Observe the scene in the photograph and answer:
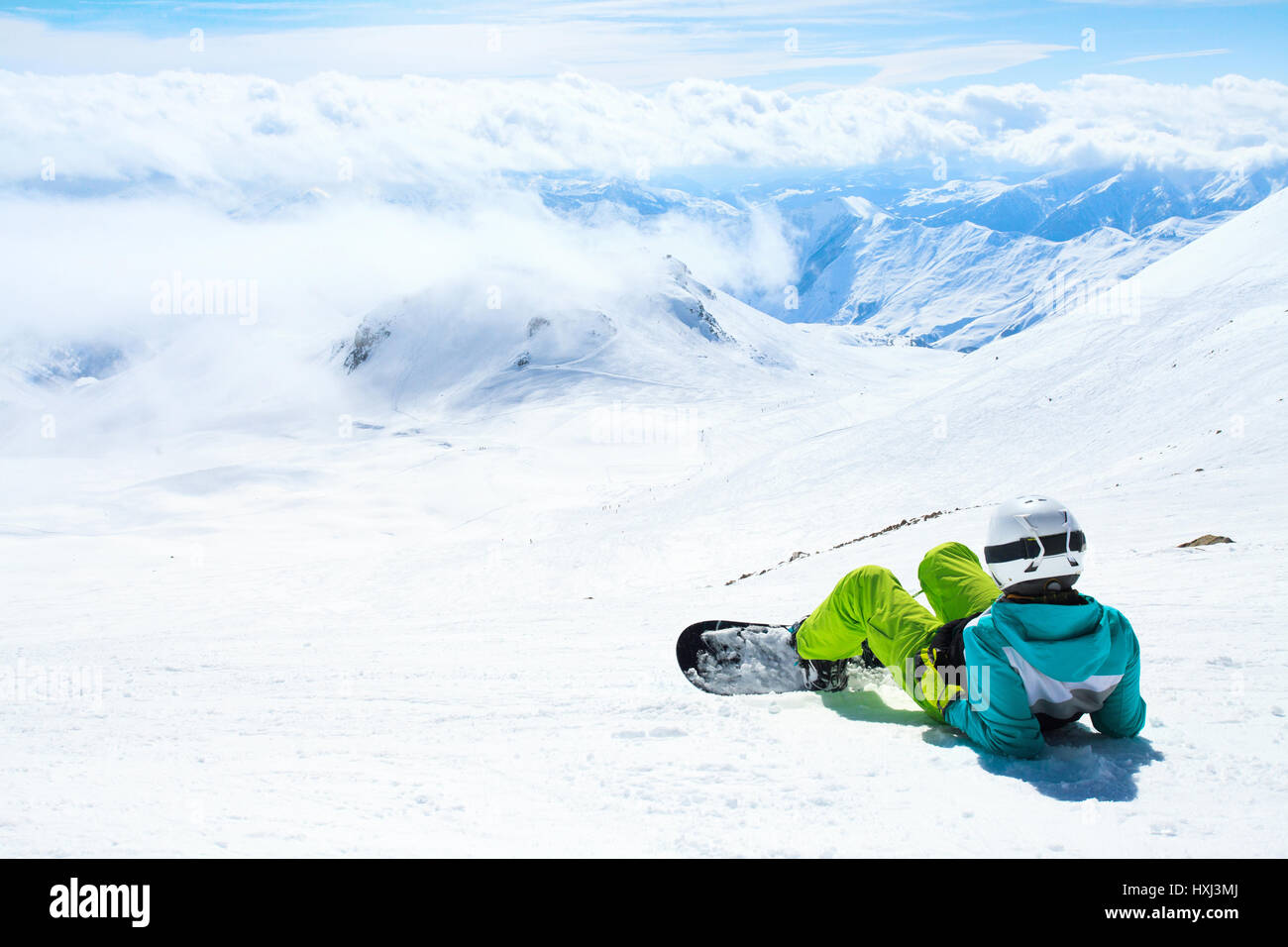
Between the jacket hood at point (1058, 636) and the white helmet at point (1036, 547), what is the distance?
110 mm

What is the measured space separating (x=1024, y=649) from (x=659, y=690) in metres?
2.70

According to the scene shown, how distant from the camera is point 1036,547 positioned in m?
3.99

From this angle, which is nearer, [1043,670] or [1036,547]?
[1036,547]

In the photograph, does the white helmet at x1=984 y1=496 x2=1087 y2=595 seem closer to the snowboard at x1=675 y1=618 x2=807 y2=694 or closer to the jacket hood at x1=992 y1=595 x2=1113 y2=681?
the jacket hood at x1=992 y1=595 x2=1113 y2=681

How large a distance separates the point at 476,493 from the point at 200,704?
43289 millimetres

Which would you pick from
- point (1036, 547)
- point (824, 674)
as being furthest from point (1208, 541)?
point (1036, 547)

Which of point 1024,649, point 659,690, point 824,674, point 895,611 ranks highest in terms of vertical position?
point 895,611

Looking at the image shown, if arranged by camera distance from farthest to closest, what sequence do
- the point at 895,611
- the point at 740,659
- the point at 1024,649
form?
the point at 740,659 < the point at 895,611 < the point at 1024,649

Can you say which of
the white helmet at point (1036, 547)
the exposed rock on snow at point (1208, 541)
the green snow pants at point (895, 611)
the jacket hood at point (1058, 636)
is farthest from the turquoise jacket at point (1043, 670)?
the exposed rock on snow at point (1208, 541)

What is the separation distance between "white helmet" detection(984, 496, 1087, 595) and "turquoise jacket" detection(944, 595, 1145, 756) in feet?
0.41

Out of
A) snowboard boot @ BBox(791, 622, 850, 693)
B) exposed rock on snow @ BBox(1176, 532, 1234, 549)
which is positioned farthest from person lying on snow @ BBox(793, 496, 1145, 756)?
exposed rock on snow @ BBox(1176, 532, 1234, 549)

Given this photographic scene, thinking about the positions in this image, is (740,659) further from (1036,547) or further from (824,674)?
(1036,547)
